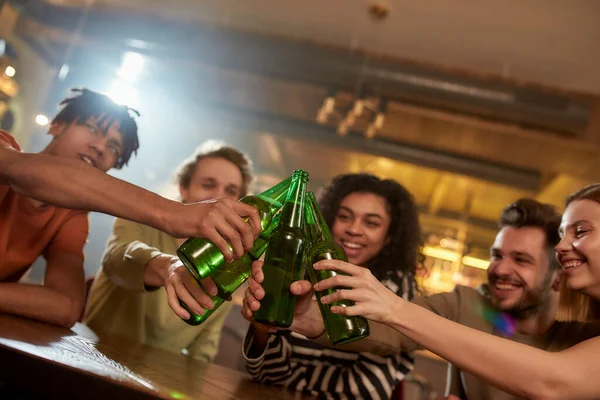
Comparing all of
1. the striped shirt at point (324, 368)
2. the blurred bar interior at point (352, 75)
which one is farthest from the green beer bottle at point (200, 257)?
the blurred bar interior at point (352, 75)

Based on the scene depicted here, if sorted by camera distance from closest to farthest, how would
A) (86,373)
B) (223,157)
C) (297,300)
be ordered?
(86,373) < (297,300) < (223,157)

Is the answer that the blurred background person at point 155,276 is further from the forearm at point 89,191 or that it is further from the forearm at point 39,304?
the forearm at point 89,191

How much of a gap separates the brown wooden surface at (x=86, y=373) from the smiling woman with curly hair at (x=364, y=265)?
0.80ft

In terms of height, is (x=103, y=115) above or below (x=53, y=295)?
above

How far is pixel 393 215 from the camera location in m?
1.41

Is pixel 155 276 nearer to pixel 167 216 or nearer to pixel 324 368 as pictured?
pixel 167 216

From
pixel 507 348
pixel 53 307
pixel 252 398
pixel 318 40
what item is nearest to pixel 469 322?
pixel 507 348

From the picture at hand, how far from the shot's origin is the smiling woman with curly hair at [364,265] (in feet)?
3.58

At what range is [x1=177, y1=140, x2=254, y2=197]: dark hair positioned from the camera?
62.0 inches

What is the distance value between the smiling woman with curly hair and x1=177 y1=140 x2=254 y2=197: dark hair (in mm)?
255

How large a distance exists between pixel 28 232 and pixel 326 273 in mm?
793

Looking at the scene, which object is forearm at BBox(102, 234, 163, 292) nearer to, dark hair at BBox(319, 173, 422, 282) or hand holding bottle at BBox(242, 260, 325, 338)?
hand holding bottle at BBox(242, 260, 325, 338)

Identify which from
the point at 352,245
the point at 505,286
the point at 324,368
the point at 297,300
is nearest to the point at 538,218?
the point at 505,286

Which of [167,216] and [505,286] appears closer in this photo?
[167,216]
